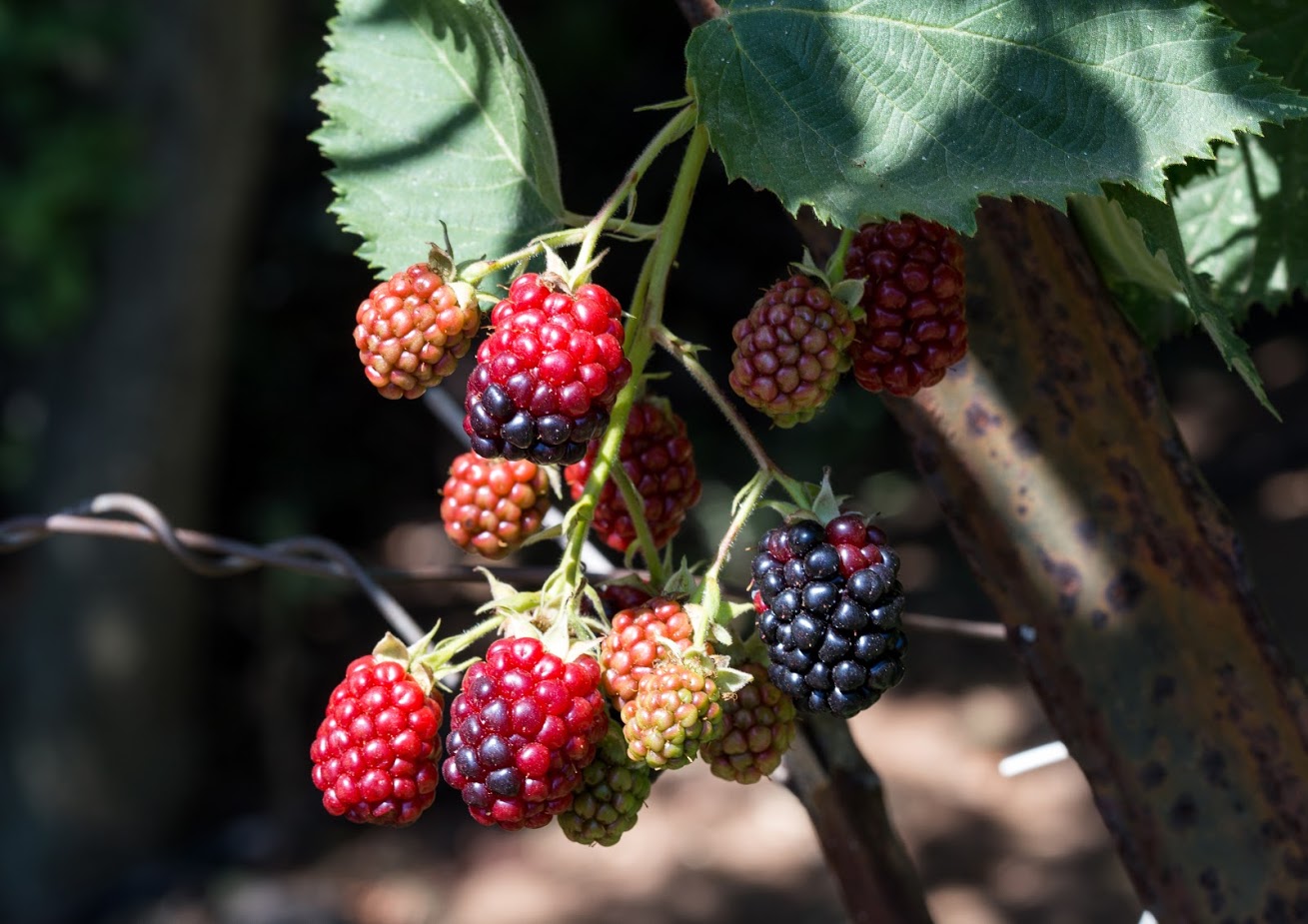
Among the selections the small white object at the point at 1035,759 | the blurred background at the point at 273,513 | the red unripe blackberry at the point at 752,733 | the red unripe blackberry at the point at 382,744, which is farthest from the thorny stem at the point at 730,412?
the blurred background at the point at 273,513

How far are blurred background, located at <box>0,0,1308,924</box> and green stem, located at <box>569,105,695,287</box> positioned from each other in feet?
8.43

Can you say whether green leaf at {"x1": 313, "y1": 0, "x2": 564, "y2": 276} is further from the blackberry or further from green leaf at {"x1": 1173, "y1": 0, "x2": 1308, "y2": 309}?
green leaf at {"x1": 1173, "y1": 0, "x2": 1308, "y2": 309}

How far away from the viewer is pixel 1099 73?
689 mm

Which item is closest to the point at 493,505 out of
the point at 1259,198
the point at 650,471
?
the point at 650,471

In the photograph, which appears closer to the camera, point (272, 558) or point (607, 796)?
point (607, 796)

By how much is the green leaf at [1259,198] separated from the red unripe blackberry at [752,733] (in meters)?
0.47

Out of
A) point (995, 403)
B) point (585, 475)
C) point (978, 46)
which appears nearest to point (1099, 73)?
point (978, 46)

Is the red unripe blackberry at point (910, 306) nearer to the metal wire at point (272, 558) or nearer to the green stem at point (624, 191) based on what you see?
the green stem at point (624, 191)

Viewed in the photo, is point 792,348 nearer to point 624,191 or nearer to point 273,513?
point 624,191

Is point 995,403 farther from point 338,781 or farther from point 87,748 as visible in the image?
point 87,748

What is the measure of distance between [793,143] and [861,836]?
18.7 inches

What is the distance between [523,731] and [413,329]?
22cm

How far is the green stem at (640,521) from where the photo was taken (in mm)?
732

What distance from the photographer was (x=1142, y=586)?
31.2 inches
